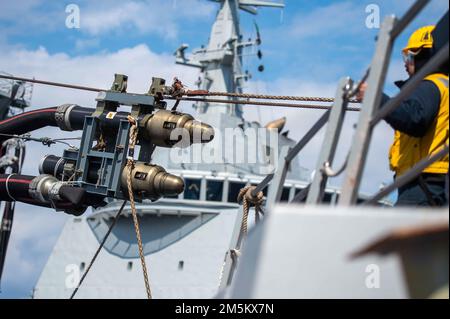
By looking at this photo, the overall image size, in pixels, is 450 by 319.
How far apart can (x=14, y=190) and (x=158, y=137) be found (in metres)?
1.54

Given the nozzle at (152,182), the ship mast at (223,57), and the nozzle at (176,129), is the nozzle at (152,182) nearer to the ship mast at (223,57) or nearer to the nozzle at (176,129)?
the nozzle at (176,129)

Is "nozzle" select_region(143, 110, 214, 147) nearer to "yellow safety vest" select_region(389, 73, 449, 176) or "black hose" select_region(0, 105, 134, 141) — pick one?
"black hose" select_region(0, 105, 134, 141)

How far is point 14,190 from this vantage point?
20.9ft

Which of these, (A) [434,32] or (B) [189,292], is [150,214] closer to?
(B) [189,292]

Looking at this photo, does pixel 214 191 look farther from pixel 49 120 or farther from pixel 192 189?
pixel 49 120

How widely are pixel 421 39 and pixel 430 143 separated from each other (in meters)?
0.68

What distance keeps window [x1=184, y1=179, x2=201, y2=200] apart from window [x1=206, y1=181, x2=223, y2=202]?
0.93 feet

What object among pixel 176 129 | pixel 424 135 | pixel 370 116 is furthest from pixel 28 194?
pixel 370 116

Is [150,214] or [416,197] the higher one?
[416,197]

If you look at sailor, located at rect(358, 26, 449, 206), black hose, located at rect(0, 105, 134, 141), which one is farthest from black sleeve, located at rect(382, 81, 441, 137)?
black hose, located at rect(0, 105, 134, 141)

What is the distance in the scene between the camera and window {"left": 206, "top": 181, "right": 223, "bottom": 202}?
19.3 m

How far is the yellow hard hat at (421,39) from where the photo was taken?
3.91 metres
